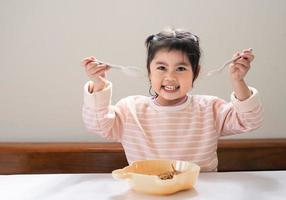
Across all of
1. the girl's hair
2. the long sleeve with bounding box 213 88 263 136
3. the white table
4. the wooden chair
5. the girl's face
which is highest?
the girl's hair

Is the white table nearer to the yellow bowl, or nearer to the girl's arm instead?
the yellow bowl

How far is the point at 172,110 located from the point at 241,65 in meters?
0.22

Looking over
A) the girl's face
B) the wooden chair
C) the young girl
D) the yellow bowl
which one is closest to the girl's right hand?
the young girl

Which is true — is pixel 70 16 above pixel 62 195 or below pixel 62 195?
above

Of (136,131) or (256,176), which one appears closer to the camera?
(256,176)

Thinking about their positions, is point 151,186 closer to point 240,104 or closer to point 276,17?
point 240,104

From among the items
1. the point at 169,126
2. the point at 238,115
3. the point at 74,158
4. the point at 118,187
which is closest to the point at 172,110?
the point at 169,126

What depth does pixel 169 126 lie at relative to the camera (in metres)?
0.92

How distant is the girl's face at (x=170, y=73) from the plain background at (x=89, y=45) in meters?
0.42

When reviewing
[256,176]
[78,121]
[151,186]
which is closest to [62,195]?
[151,186]

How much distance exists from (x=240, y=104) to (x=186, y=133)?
0.53 ft

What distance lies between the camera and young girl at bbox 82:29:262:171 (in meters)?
0.83

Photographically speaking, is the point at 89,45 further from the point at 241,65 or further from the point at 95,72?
the point at 241,65

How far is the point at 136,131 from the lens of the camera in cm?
93
